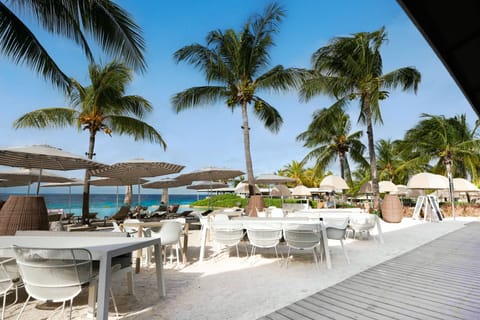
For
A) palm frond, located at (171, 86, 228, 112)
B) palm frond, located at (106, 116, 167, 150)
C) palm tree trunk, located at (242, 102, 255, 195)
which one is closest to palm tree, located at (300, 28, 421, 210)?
palm tree trunk, located at (242, 102, 255, 195)

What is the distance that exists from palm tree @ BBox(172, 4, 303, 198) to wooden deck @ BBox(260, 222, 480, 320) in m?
5.77

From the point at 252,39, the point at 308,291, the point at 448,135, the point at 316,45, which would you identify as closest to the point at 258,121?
the point at 252,39

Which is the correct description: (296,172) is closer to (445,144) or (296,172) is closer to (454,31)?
(445,144)

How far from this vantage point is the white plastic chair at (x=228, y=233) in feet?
15.1

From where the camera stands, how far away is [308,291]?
3.13 metres

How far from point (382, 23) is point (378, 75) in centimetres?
231

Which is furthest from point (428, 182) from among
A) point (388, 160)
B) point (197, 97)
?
point (388, 160)

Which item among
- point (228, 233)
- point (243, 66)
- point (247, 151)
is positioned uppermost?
point (243, 66)

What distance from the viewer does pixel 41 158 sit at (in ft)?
17.5

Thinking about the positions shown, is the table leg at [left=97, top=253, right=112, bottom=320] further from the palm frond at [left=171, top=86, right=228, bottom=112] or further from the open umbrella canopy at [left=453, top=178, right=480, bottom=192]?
the open umbrella canopy at [left=453, top=178, right=480, bottom=192]

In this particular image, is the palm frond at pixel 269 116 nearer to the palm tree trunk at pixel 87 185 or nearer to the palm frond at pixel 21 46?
the palm tree trunk at pixel 87 185

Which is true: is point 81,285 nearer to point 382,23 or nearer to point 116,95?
point 116,95

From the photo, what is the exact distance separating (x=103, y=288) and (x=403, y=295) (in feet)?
10.6

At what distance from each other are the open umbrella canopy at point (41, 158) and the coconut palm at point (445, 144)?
59.9 ft
